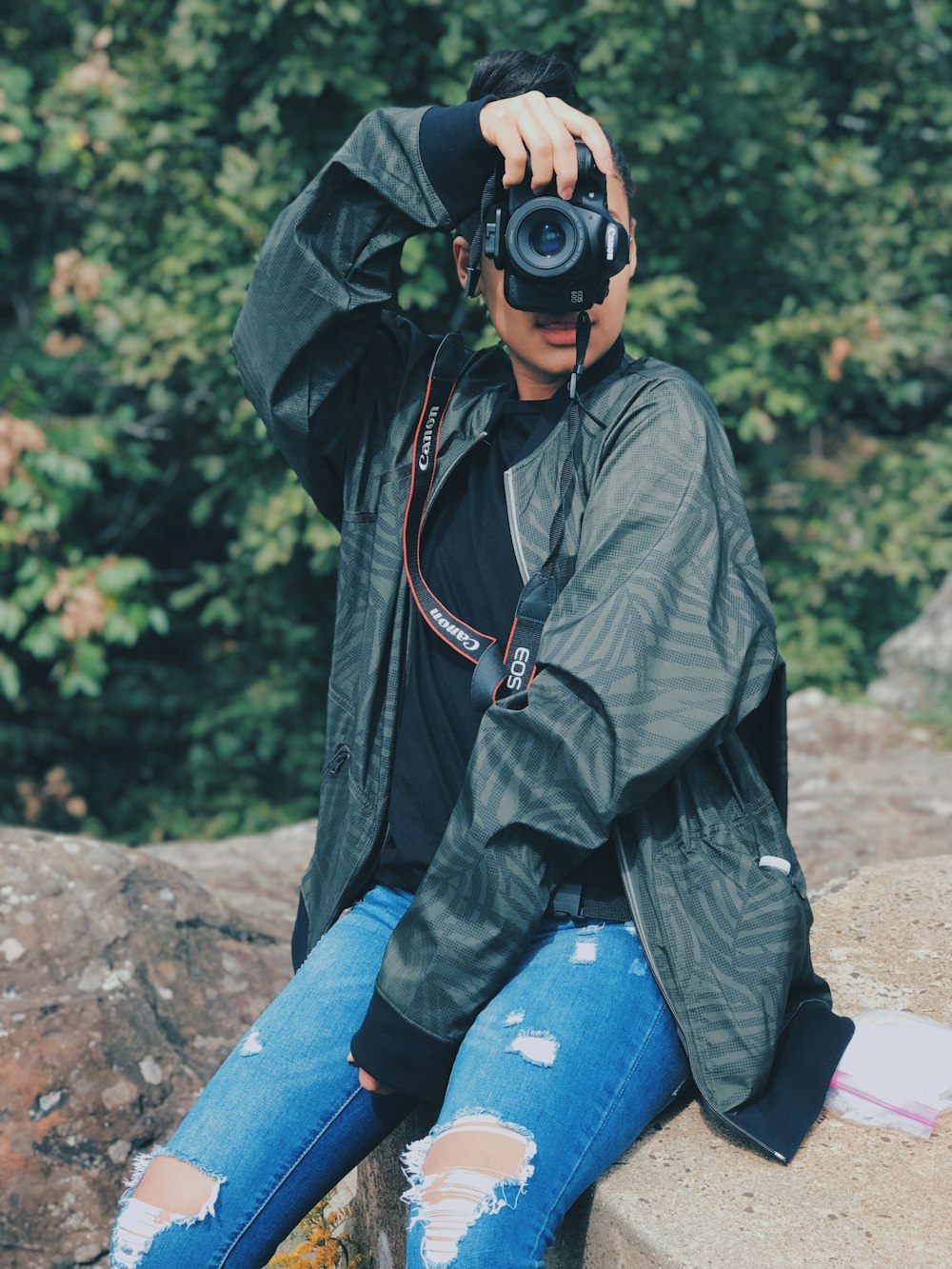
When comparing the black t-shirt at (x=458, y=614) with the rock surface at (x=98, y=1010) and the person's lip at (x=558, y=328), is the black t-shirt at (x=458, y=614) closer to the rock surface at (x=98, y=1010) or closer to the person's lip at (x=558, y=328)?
the person's lip at (x=558, y=328)

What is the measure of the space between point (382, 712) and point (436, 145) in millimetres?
729

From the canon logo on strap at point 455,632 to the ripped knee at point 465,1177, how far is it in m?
0.57

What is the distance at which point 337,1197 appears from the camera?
222 cm

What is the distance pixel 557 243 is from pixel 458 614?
482mm

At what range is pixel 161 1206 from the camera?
156 cm

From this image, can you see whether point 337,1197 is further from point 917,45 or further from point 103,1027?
point 917,45

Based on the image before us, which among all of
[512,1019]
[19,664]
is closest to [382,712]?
[512,1019]

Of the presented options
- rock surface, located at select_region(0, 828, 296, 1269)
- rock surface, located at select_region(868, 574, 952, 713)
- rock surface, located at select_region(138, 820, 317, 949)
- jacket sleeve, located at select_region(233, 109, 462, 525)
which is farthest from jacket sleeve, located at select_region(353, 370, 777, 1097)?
rock surface, located at select_region(868, 574, 952, 713)

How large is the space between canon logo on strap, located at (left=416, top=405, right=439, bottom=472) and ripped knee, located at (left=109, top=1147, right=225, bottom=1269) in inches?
36.6

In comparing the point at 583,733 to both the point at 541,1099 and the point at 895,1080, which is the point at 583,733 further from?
the point at 895,1080

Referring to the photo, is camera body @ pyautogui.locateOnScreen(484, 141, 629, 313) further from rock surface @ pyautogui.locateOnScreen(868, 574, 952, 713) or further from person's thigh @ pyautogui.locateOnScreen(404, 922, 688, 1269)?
rock surface @ pyautogui.locateOnScreen(868, 574, 952, 713)

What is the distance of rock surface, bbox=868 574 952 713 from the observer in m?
4.82

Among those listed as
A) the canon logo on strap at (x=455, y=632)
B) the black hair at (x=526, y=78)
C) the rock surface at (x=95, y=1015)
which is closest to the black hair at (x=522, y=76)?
the black hair at (x=526, y=78)

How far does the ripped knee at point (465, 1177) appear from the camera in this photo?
1.40m
